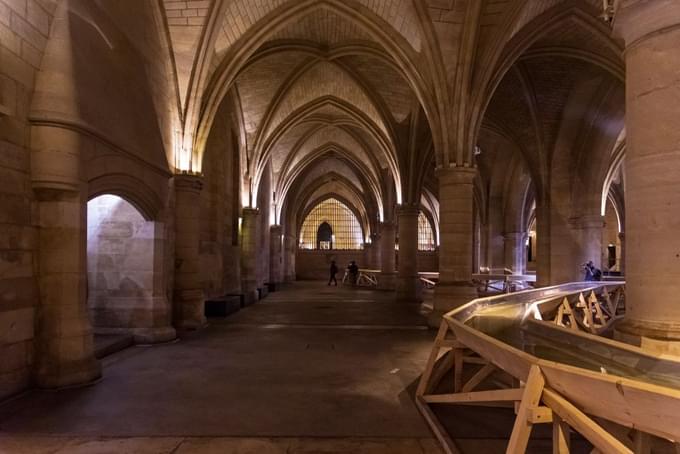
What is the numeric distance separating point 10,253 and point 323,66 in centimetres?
1148

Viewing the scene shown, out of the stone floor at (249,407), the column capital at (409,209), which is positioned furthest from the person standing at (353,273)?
the stone floor at (249,407)

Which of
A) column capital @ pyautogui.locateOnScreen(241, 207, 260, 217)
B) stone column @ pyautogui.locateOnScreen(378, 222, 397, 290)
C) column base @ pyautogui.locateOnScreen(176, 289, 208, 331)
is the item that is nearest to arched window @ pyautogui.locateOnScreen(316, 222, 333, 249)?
stone column @ pyautogui.locateOnScreen(378, 222, 397, 290)

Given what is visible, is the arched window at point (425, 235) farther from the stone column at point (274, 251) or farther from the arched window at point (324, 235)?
the stone column at point (274, 251)

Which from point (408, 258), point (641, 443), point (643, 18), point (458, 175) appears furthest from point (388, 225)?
point (641, 443)

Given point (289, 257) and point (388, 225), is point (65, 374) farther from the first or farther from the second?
point (289, 257)

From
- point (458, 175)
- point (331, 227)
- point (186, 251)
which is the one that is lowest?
point (186, 251)

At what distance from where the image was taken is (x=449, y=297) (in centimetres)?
966

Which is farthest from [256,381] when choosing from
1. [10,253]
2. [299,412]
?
[10,253]

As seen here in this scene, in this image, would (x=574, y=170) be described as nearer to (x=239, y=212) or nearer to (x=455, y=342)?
(x=239, y=212)

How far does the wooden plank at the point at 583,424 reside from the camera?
5.85 feet

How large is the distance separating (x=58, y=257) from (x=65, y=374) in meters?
1.34

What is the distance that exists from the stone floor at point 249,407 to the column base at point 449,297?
69.3 inches

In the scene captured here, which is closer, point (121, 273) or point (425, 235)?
point (121, 273)

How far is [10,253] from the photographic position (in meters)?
4.75
